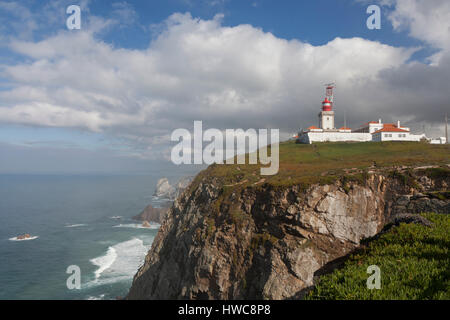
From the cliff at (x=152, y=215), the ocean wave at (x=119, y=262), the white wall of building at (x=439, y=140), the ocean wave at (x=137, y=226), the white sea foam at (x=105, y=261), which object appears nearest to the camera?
the ocean wave at (x=119, y=262)

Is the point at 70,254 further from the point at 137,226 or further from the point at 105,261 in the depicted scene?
the point at 137,226

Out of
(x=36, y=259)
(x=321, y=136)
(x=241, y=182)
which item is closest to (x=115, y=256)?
(x=36, y=259)

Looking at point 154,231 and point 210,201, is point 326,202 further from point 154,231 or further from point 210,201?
point 154,231

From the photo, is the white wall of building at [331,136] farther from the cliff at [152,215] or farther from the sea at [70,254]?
the cliff at [152,215]

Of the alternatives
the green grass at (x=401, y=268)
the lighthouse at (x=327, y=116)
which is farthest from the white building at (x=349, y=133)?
the green grass at (x=401, y=268)

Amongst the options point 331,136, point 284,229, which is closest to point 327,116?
point 331,136

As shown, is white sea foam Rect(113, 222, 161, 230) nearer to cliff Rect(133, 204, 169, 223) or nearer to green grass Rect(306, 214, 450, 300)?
cliff Rect(133, 204, 169, 223)

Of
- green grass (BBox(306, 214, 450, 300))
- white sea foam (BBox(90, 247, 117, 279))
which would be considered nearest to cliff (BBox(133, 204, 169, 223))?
white sea foam (BBox(90, 247, 117, 279))
